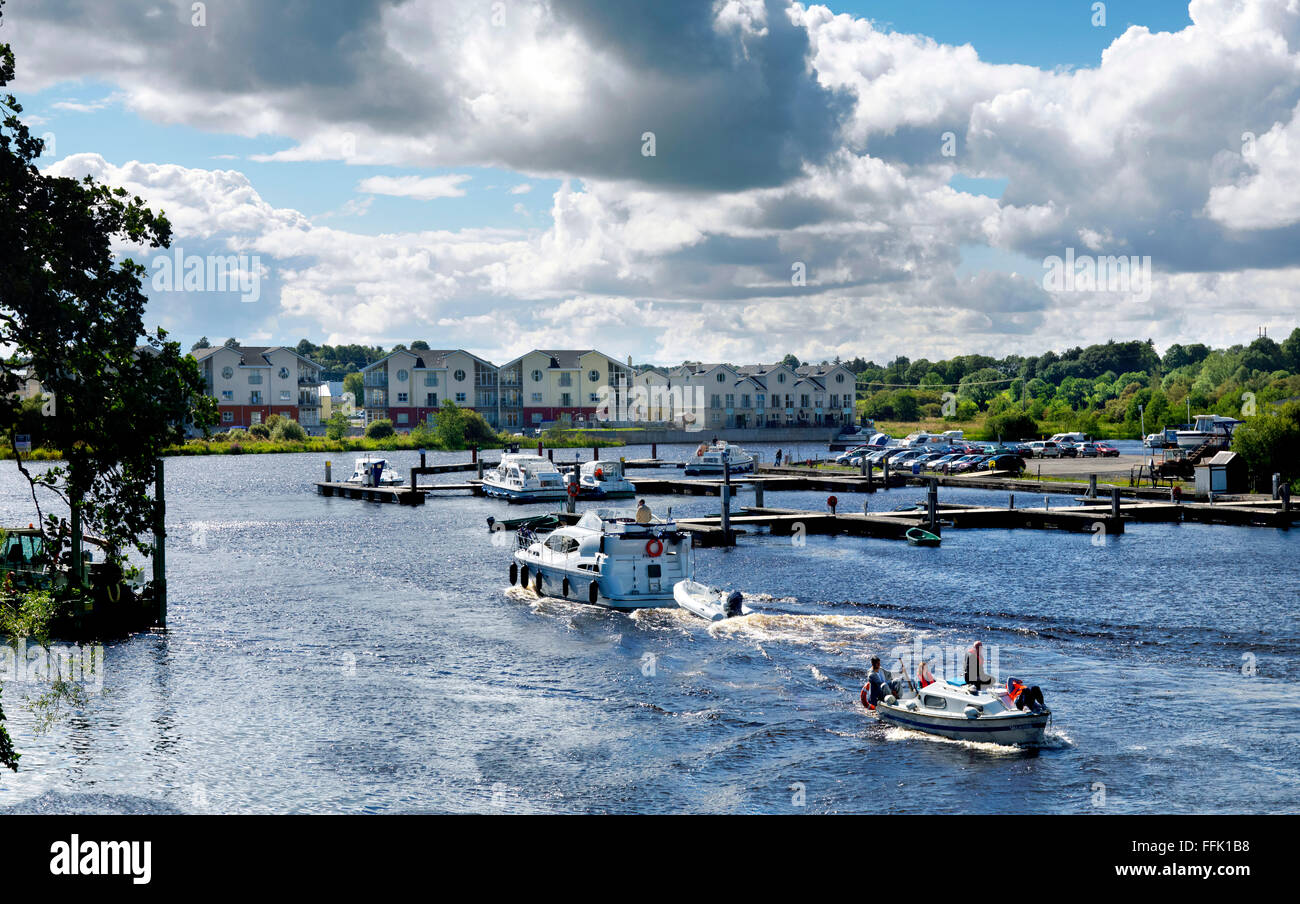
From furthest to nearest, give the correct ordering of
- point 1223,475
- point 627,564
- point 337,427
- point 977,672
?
point 337,427 < point 1223,475 < point 627,564 < point 977,672

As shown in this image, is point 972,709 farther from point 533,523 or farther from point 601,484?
point 601,484

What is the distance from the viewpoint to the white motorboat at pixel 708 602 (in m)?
44.1

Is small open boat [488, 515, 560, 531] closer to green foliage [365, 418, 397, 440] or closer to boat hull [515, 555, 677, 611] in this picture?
boat hull [515, 555, 677, 611]

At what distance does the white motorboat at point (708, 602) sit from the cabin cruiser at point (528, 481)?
180ft

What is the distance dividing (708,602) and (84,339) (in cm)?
2722

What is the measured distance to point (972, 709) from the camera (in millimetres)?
28781

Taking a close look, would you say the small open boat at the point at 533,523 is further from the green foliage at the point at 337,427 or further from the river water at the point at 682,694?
the green foliage at the point at 337,427

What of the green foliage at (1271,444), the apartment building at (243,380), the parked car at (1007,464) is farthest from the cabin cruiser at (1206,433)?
the apartment building at (243,380)

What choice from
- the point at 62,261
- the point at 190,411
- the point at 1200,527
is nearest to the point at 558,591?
the point at 190,411

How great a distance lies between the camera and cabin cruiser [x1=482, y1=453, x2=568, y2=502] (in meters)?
101

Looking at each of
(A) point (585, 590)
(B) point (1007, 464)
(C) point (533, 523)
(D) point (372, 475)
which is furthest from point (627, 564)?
(D) point (372, 475)

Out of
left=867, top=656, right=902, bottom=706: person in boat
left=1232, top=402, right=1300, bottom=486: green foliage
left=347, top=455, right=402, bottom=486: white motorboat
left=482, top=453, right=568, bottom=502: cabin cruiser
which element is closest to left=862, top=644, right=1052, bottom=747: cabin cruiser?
left=867, top=656, right=902, bottom=706: person in boat

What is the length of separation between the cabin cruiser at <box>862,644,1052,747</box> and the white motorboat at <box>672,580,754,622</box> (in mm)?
13388
